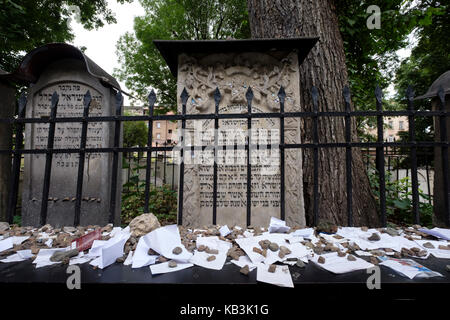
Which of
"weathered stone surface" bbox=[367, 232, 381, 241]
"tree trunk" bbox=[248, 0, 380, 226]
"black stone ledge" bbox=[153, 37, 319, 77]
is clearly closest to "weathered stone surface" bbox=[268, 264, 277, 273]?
"weathered stone surface" bbox=[367, 232, 381, 241]

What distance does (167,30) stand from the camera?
46.7 feet

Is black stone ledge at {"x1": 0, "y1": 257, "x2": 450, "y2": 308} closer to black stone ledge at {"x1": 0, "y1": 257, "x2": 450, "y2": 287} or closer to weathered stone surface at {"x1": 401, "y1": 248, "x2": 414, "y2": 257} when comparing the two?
black stone ledge at {"x1": 0, "y1": 257, "x2": 450, "y2": 287}

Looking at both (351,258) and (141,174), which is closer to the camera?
(351,258)

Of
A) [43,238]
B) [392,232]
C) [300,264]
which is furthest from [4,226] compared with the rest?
[392,232]

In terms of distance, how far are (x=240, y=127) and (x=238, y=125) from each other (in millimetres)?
46

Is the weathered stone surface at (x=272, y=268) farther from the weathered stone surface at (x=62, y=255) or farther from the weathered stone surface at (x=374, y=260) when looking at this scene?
the weathered stone surface at (x=62, y=255)

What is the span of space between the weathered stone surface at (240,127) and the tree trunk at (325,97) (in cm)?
41

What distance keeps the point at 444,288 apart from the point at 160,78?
54.9ft

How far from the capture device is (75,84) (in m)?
4.12

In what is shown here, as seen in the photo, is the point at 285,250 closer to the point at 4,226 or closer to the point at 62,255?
the point at 62,255

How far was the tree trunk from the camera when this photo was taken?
3.29 m

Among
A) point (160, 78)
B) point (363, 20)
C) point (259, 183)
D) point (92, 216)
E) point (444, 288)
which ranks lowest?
point (92, 216)
